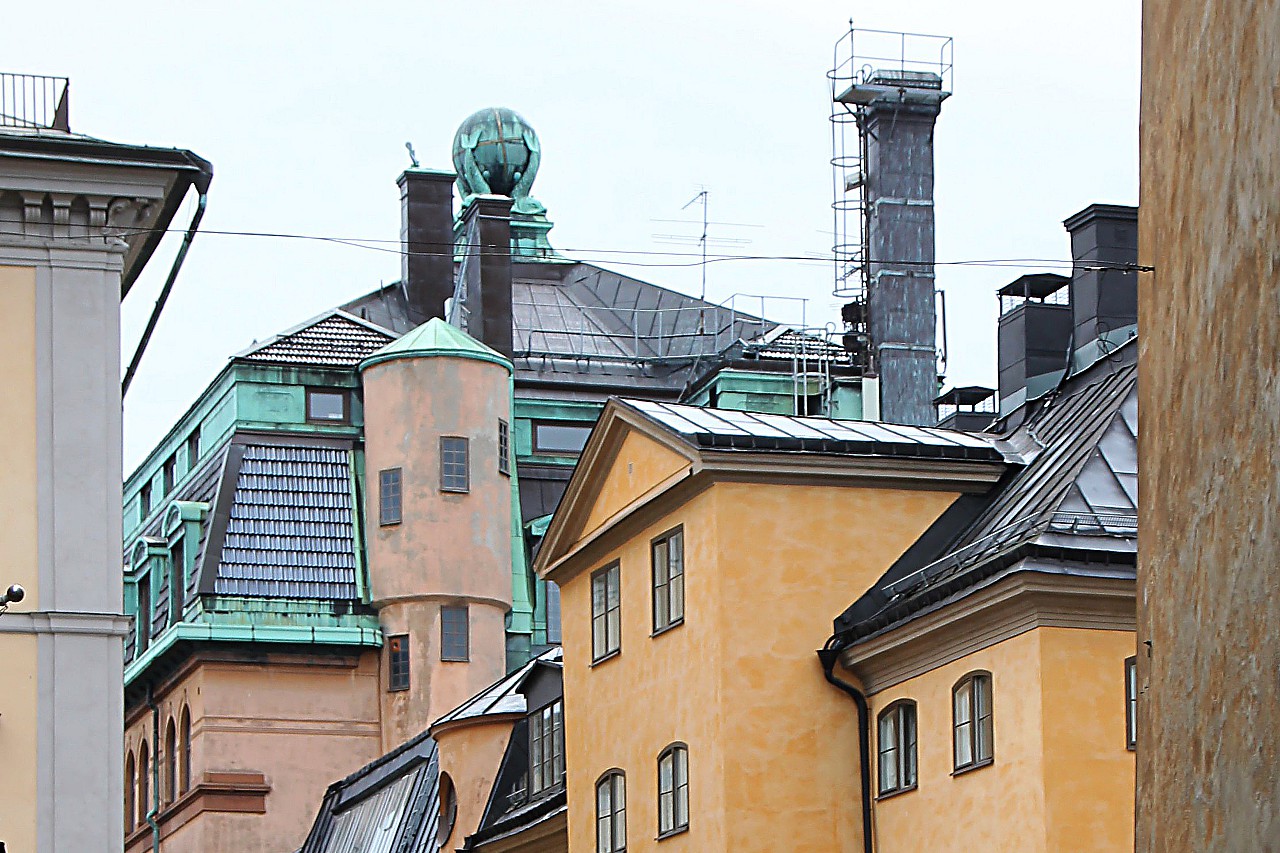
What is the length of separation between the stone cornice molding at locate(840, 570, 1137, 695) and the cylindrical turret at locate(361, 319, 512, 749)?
26.0 m

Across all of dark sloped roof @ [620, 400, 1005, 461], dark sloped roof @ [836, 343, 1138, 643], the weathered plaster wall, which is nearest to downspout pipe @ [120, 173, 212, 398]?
dark sloped roof @ [620, 400, 1005, 461]

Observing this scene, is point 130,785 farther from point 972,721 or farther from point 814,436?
point 972,721

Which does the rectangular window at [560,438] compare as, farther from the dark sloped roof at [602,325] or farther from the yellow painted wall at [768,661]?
the yellow painted wall at [768,661]

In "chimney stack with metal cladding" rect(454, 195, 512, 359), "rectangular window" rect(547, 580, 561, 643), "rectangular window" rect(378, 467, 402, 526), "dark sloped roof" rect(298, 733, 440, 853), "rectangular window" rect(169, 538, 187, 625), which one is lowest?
"dark sloped roof" rect(298, 733, 440, 853)

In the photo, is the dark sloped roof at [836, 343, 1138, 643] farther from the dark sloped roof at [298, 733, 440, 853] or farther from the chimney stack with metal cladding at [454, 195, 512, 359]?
the chimney stack with metal cladding at [454, 195, 512, 359]

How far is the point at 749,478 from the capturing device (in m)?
30.9

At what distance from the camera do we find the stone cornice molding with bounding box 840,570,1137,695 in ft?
86.0

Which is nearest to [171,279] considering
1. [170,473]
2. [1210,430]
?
[1210,430]

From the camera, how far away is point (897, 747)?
96.4 ft

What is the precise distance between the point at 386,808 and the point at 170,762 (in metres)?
10.9

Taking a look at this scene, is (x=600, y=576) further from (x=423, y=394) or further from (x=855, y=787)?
(x=423, y=394)

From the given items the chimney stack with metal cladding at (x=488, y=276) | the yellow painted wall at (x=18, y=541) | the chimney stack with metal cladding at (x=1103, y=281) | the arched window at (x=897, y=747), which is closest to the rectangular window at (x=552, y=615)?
the chimney stack with metal cladding at (x=488, y=276)

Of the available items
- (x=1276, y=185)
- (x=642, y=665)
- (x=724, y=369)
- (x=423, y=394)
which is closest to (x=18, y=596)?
(x=1276, y=185)

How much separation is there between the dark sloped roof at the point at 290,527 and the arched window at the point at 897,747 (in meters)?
26.4
